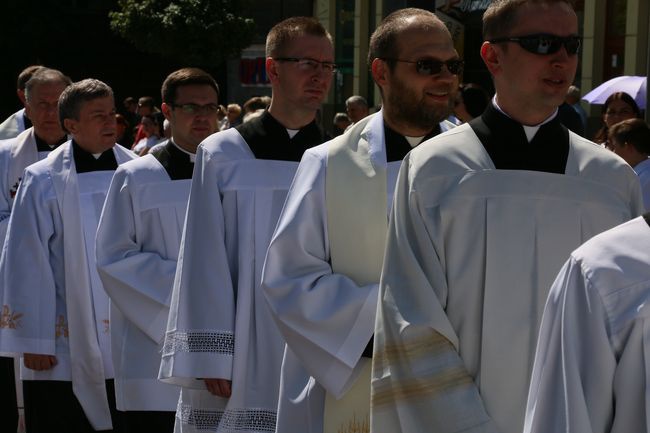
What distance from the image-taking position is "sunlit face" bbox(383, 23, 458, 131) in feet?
13.8

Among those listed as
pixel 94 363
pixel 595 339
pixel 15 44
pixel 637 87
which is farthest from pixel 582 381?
pixel 15 44

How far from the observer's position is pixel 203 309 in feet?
16.4

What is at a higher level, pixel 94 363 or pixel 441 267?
pixel 441 267

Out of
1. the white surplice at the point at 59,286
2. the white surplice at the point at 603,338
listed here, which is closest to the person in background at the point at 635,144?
the white surplice at the point at 59,286

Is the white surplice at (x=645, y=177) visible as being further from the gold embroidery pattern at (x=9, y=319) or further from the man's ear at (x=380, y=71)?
the gold embroidery pattern at (x=9, y=319)

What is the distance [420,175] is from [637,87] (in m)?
8.51

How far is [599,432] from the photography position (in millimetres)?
2457

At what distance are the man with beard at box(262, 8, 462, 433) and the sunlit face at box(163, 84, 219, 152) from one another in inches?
69.8

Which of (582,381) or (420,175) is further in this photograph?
(420,175)

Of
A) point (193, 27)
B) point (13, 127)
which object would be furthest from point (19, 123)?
point (193, 27)

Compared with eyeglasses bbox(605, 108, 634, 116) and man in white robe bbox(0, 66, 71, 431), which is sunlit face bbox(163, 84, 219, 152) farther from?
eyeglasses bbox(605, 108, 634, 116)

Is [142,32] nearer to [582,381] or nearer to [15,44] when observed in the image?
[15,44]

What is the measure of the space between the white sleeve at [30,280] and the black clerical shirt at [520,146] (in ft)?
11.7

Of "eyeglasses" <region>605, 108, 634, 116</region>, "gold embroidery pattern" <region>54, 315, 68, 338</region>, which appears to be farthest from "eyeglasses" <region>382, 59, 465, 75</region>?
"eyeglasses" <region>605, 108, 634, 116</region>
